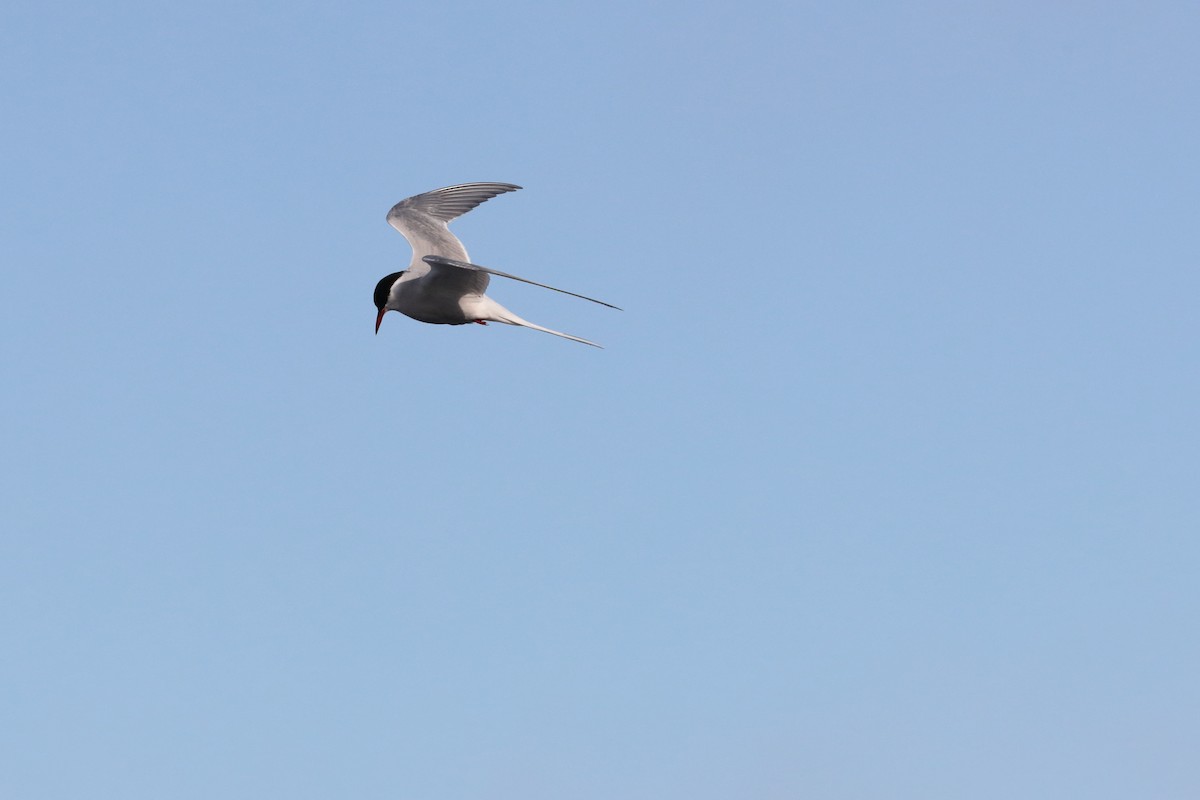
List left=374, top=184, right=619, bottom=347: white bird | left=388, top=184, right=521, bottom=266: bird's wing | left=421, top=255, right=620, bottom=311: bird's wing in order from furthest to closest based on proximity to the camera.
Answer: left=388, top=184, right=521, bottom=266: bird's wing
left=374, top=184, right=619, bottom=347: white bird
left=421, top=255, right=620, bottom=311: bird's wing

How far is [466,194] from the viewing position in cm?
2455

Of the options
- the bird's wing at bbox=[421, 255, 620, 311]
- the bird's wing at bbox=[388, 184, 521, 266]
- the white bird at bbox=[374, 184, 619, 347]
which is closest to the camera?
the bird's wing at bbox=[421, 255, 620, 311]

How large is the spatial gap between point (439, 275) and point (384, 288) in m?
1.51

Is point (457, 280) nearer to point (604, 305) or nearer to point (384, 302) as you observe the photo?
point (384, 302)

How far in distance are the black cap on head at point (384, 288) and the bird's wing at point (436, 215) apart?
528mm

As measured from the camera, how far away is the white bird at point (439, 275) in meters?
23.0

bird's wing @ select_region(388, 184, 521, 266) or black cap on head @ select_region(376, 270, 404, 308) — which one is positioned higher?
bird's wing @ select_region(388, 184, 521, 266)

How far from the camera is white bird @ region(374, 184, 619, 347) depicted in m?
23.0

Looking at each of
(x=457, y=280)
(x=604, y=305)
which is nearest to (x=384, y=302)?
(x=457, y=280)

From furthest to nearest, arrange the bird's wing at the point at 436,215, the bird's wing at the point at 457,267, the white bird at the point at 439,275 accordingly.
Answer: the bird's wing at the point at 436,215 < the white bird at the point at 439,275 < the bird's wing at the point at 457,267

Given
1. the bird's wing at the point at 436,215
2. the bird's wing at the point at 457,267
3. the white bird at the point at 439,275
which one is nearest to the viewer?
the bird's wing at the point at 457,267

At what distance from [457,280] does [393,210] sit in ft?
10.3

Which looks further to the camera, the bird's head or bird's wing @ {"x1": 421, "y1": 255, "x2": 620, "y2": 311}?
the bird's head

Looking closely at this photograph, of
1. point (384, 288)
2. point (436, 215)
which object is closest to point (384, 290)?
point (384, 288)
